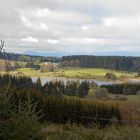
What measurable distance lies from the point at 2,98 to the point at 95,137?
11.1ft

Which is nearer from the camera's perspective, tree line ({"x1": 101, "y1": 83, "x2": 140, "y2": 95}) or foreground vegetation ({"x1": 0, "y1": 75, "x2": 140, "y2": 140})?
foreground vegetation ({"x1": 0, "y1": 75, "x2": 140, "y2": 140})

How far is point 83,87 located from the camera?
12306cm

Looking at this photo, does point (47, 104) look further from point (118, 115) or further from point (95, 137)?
point (95, 137)

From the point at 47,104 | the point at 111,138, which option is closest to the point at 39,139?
the point at 111,138

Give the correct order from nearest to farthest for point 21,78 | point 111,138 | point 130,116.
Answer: point 111,138
point 130,116
point 21,78

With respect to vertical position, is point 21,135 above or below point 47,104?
above

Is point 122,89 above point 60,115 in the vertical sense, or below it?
below

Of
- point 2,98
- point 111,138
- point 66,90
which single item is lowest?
point 66,90

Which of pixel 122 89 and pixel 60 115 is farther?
pixel 122 89

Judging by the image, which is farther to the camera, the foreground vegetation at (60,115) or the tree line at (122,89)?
the tree line at (122,89)

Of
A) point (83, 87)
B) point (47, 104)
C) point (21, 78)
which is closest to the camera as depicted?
point (47, 104)

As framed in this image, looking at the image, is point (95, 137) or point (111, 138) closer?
point (95, 137)

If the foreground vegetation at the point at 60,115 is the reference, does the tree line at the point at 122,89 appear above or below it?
below

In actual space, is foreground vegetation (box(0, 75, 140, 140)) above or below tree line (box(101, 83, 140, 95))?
above
